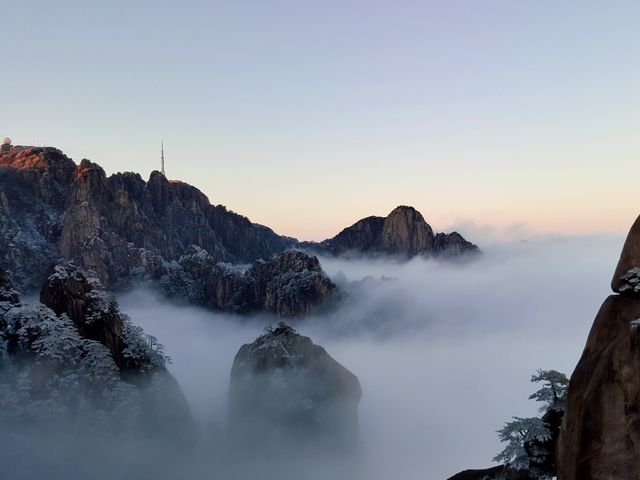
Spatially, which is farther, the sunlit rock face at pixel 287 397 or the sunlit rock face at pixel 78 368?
the sunlit rock face at pixel 287 397

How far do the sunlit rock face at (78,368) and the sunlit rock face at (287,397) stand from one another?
46.6 feet

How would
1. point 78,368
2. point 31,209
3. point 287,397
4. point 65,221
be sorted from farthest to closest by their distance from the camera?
point 31,209
point 65,221
point 287,397
point 78,368

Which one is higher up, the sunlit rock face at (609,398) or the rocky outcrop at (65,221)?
the rocky outcrop at (65,221)

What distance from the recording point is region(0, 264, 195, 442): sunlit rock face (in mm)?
50594

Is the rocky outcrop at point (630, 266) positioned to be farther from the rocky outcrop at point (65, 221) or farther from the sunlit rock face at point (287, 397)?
the rocky outcrop at point (65, 221)

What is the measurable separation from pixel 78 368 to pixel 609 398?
56952 mm

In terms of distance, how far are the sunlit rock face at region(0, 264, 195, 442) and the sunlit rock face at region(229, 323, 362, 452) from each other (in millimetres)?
14196

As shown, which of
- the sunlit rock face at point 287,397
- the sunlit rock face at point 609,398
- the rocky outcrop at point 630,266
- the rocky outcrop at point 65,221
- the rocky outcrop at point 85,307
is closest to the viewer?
the sunlit rock face at point 609,398

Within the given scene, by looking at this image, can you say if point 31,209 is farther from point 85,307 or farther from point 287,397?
point 287,397

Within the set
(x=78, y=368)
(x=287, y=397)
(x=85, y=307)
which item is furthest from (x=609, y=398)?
(x=287, y=397)

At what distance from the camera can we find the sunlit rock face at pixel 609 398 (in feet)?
60.3

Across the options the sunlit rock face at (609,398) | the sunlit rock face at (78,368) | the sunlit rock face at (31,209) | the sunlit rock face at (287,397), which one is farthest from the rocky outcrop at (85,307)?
the sunlit rock face at (31,209)

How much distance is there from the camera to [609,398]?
19.2 m

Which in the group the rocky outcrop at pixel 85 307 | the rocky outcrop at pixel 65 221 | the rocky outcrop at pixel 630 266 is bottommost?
the rocky outcrop at pixel 630 266
